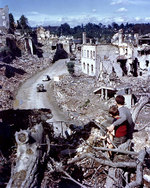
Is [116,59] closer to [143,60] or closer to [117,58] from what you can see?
[117,58]

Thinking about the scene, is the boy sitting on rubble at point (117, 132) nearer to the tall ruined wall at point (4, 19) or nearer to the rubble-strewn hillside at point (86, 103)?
the rubble-strewn hillside at point (86, 103)

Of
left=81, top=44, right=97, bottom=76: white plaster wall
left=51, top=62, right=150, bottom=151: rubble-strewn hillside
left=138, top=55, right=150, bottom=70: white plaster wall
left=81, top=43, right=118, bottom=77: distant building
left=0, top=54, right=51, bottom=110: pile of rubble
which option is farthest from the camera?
left=81, top=44, right=97, bottom=76: white plaster wall

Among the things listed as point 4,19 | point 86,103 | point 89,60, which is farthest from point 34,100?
point 4,19

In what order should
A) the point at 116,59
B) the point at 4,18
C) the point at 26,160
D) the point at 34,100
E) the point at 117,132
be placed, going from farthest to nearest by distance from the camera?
the point at 4,18, the point at 116,59, the point at 34,100, the point at 117,132, the point at 26,160

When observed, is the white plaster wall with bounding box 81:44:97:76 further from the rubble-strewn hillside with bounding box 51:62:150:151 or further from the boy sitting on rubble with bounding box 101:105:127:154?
the boy sitting on rubble with bounding box 101:105:127:154

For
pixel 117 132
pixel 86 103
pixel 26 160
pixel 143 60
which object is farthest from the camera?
pixel 143 60

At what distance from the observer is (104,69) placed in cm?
2856

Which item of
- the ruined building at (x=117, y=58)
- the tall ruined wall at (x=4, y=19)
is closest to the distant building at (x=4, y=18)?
the tall ruined wall at (x=4, y=19)

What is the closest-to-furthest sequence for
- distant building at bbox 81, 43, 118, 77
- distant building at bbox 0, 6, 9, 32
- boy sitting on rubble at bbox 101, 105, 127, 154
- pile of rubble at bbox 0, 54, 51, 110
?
boy sitting on rubble at bbox 101, 105, 127, 154, pile of rubble at bbox 0, 54, 51, 110, distant building at bbox 81, 43, 118, 77, distant building at bbox 0, 6, 9, 32

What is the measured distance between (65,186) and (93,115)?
8.58 m

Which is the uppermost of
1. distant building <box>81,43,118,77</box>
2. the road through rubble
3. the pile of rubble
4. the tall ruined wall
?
the tall ruined wall

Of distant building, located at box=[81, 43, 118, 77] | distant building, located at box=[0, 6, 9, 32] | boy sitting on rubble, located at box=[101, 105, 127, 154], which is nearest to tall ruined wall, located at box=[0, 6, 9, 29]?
distant building, located at box=[0, 6, 9, 32]

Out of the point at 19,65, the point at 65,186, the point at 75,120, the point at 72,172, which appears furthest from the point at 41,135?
the point at 19,65

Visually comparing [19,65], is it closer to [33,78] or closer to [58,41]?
[33,78]
